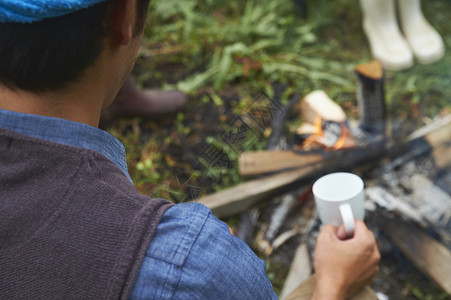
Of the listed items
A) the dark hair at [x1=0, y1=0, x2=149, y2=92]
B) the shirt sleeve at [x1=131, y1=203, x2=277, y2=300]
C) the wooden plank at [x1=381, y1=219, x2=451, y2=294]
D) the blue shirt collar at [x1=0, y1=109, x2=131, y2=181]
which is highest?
the dark hair at [x1=0, y1=0, x2=149, y2=92]

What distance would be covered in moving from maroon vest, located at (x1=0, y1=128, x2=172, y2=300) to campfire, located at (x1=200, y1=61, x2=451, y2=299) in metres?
1.60

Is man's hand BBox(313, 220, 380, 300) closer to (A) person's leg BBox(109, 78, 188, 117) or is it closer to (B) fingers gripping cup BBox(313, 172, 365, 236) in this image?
(B) fingers gripping cup BBox(313, 172, 365, 236)

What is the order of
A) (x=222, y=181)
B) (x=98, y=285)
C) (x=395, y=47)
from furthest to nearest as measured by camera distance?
(x=395, y=47)
(x=222, y=181)
(x=98, y=285)

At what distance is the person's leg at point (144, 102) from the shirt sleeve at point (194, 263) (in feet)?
8.13

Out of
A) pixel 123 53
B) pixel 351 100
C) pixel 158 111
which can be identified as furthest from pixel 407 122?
pixel 123 53

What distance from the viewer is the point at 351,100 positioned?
11.2ft

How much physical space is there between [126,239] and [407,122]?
2.69m

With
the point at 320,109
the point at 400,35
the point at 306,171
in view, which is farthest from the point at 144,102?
the point at 400,35

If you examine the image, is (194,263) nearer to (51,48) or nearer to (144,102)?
(51,48)

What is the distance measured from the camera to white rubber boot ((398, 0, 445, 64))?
12.2 ft

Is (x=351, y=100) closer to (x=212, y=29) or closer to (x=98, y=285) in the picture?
(x=212, y=29)

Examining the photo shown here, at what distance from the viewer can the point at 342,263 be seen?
60.0 inches

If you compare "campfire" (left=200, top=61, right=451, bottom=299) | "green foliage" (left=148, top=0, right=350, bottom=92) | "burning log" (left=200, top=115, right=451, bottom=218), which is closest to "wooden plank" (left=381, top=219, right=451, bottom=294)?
"campfire" (left=200, top=61, right=451, bottom=299)

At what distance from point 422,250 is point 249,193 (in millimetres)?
985
